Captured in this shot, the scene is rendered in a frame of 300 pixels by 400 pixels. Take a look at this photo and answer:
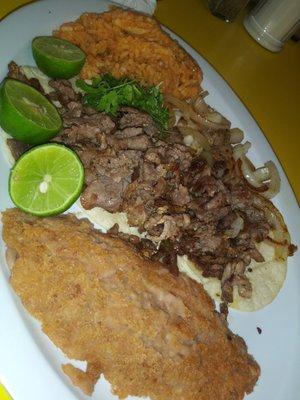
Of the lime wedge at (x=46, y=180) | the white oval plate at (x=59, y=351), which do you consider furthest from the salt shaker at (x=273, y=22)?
the lime wedge at (x=46, y=180)

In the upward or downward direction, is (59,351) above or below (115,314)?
below

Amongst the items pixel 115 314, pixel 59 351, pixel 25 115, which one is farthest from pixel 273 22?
pixel 59 351

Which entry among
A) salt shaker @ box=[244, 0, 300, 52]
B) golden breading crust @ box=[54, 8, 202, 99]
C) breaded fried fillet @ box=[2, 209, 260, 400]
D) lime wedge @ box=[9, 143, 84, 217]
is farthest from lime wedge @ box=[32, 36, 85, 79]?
salt shaker @ box=[244, 0, 300, 52]

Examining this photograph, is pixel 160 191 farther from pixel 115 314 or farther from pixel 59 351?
pixel 59 351

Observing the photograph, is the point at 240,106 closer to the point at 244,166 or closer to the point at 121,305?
the point at 244,166

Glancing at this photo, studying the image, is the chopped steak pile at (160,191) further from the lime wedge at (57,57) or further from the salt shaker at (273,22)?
the salt shaker at (273,22)
